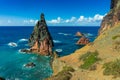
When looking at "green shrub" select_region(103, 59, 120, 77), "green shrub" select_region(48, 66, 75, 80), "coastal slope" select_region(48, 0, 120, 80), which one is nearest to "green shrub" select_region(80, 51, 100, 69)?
"coastal slope" select_region(48, 0, 120, 80)

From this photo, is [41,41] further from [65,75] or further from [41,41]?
[65,75]

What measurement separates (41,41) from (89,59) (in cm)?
7236

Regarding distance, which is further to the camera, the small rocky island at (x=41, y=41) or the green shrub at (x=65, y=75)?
the small rocky island at (x=41, y=41)

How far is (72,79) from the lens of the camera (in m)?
28.2

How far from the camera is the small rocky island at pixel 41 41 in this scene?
10106 centimetres

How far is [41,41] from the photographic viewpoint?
104312 mm

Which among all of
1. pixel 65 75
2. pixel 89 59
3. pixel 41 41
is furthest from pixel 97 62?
pixel 41 41

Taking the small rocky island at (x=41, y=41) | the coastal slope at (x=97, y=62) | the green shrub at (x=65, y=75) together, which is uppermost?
the coastal slope at (x=97, y=62)

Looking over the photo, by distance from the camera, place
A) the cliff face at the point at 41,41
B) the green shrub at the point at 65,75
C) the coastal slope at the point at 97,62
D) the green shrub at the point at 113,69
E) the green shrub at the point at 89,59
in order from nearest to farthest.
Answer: the green shrub at the point at 113,69 < the coastal slope at the point at 97,62 < the green shrub at the point at 65,75 < the green shrub at the point at 89,59 < the cliff face at the point at 41,41

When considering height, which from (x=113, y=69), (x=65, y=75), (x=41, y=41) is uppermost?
(x=113, y=69)

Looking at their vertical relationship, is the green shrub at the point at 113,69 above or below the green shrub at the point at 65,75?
above

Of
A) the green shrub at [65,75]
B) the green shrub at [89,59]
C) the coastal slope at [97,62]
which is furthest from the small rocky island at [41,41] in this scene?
the green shrub at [65,75]

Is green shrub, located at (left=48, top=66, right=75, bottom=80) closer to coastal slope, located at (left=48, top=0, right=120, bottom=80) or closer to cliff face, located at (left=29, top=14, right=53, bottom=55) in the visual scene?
coastal slope, located at (left=48, top=0, right=120, bottom=80)

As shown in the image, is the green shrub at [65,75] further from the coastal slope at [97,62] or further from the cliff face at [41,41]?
the cliff face at [41,41]
